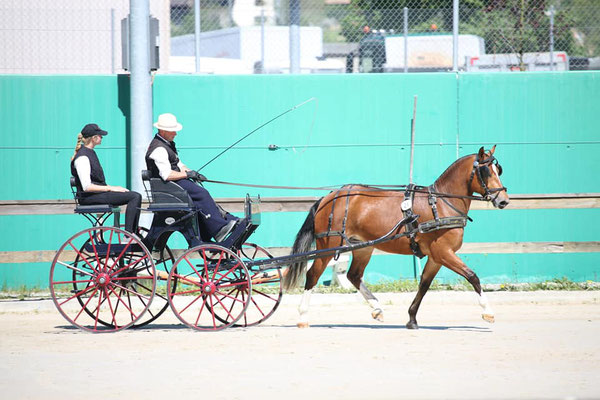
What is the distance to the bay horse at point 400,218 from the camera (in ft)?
29.1

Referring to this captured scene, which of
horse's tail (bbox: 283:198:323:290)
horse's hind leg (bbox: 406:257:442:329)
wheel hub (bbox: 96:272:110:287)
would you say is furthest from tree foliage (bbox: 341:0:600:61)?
wheel hub (bbox: 96:272:110:287)

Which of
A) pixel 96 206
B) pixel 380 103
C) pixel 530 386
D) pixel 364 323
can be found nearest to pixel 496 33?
pixel 380 103

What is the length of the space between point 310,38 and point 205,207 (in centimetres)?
1317

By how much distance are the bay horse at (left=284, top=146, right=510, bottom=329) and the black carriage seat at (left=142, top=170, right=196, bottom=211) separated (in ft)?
4.42

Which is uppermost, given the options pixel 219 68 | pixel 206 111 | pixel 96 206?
pixel 219 68

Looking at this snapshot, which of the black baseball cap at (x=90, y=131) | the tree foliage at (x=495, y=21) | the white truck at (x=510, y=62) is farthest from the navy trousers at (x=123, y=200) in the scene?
the white truck at (x=510, y=62)

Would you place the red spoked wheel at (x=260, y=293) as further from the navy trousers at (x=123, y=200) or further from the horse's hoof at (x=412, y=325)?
the horse's hoof at (x=412, y=325)

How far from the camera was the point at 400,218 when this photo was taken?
29.6 ft

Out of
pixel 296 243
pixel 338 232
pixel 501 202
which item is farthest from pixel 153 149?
pixel 501 202

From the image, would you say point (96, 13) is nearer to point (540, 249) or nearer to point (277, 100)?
point (277, 100)

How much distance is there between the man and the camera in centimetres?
880

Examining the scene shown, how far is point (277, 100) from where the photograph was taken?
12.2m

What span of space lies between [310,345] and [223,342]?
866 millimetres

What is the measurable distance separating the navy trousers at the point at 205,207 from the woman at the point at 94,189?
1.82 ft
